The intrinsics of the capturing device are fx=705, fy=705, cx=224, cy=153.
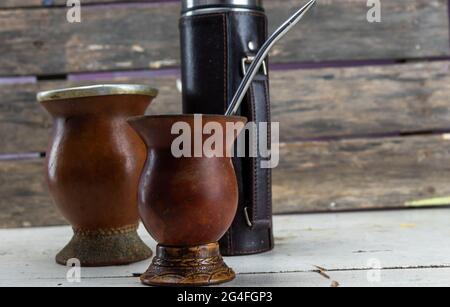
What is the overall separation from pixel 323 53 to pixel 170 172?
102 centimetres

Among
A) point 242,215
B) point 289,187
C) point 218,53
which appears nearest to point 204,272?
point 242,215

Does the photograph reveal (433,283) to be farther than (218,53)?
No

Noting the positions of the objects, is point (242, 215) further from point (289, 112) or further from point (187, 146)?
point (289, 112)

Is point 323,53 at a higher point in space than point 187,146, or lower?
higher

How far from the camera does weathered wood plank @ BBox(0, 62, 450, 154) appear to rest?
1835 mm

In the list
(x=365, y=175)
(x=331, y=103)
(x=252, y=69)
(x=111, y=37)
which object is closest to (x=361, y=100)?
(x=331, y=103)

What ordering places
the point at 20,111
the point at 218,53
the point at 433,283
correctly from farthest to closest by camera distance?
the point at 20,111, the point at 218,53, the point at 433,283

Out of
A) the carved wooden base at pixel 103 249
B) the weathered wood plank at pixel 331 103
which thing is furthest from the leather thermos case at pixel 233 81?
the weathered wood plank at pixel 331 103

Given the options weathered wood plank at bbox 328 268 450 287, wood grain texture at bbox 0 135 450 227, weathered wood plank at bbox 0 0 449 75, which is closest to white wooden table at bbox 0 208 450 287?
weathered wood plank at bbox 328 268 450 287

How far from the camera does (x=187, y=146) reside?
0.94 metres

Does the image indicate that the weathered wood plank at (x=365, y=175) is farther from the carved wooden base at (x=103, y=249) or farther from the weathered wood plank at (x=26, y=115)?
the carved wooden base at (x=103, y=249)

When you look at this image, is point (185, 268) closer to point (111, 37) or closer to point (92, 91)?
point (92, 91)

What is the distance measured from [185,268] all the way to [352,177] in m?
1.00

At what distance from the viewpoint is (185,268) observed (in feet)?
3.12
